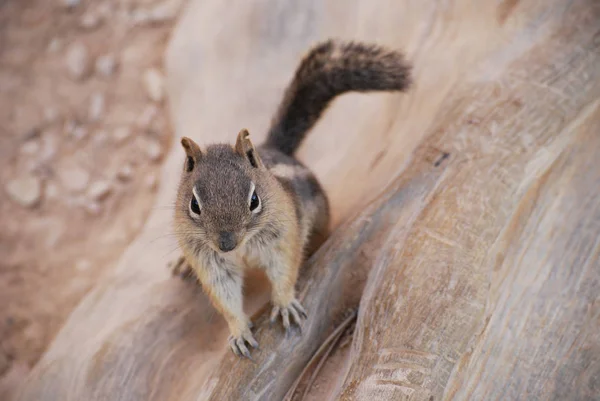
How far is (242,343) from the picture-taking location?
83.6 inches

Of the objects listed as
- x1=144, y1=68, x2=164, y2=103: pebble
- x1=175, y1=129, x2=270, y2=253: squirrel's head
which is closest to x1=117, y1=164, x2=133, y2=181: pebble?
x1=144, y1=68, x2=164, y2=103: pebble

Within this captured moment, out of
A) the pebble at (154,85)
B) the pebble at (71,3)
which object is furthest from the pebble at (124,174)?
the pebble at (71,3)

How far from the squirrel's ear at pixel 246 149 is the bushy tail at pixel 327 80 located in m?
0.67

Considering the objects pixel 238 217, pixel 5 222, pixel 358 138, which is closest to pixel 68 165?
pixel 5 222

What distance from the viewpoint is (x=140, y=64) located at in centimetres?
434

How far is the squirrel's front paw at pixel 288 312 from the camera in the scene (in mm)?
2186

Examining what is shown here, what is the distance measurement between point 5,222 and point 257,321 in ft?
7.80

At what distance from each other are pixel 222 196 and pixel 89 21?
10.5 ft

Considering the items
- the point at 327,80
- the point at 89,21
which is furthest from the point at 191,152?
the point at 89,21

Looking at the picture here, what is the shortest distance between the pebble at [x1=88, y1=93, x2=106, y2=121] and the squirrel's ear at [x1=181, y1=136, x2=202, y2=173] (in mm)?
2354

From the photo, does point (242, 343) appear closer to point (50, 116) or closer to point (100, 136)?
point (100, 136)

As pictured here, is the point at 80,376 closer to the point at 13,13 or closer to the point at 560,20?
the point at 560,20

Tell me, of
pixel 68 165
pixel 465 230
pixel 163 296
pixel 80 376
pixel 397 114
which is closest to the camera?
pixel 465 230

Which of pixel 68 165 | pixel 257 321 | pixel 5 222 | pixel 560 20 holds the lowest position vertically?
pixel 5 222
